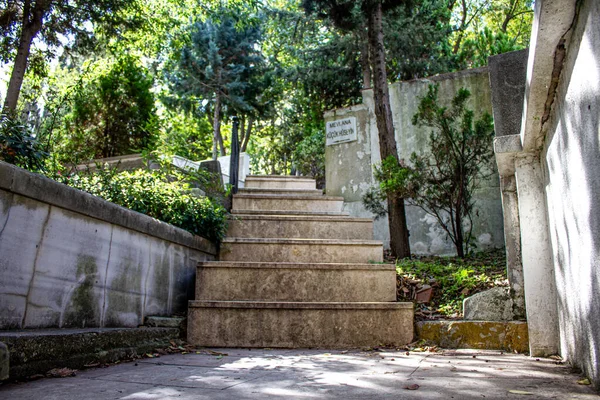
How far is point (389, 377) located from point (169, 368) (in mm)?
1205

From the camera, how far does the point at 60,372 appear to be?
7.14 ft

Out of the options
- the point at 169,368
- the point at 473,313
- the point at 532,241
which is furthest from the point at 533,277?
the point at 169,368

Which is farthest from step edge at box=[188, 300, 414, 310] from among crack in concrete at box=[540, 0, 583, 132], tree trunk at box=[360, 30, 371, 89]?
tree trunk at box=[360, 30, 371, 89]

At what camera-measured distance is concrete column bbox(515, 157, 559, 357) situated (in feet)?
9.95

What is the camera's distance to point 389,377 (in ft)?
7.60

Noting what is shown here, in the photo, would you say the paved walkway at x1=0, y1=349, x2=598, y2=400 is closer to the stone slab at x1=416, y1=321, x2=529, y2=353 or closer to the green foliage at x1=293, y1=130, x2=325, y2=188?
the stone slab at x1=416, y1=321, x2=529, y2=353

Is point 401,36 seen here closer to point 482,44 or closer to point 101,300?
point 482,44

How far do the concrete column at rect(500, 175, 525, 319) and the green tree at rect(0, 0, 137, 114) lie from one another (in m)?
7.89

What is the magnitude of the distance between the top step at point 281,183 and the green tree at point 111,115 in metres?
2.15

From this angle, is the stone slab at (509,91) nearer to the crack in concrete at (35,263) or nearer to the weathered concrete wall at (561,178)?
the weathered concrete wall at (561,178)

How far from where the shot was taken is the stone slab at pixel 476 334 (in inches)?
134

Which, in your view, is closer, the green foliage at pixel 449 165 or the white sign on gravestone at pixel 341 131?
the green foliage at pixel 449 165

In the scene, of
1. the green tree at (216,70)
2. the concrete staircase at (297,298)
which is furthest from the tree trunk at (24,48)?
the green tree at (216,70)

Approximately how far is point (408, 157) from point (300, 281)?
429cm
